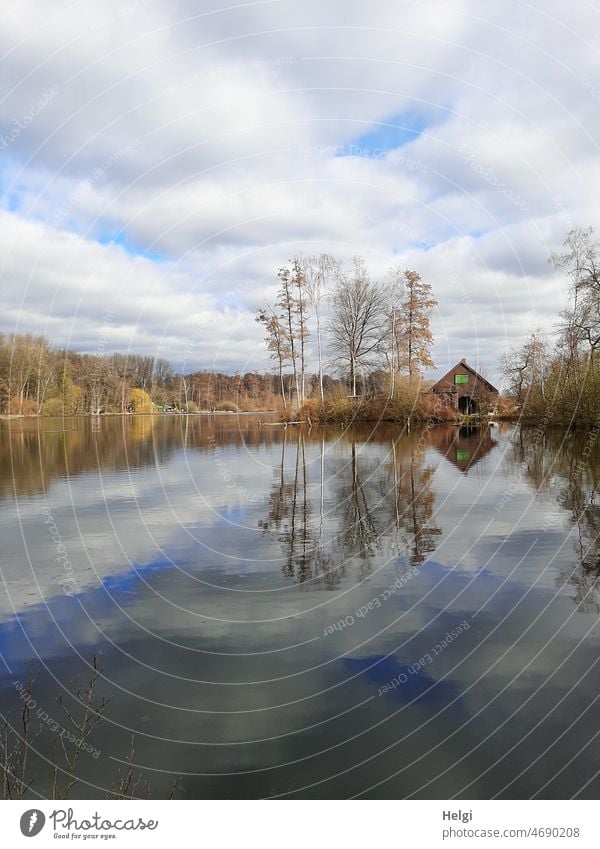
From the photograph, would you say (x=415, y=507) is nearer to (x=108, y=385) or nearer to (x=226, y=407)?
(x=108, y=385)

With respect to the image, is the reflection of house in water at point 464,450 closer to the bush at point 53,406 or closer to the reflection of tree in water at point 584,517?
the reflection of tree in water at point 584,517

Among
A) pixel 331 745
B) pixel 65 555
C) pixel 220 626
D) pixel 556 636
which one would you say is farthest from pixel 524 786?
pixel 65 555

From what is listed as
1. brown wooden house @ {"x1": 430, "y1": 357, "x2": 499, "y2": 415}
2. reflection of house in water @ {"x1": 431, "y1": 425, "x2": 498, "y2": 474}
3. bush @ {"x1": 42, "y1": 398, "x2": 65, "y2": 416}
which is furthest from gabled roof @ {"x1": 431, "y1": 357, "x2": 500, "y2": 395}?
bush @ {"x1": 42, "y1": 398, "x2": 65, "y2": 416}

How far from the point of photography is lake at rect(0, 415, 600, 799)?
4.49 metres

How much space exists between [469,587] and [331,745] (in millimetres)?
4189

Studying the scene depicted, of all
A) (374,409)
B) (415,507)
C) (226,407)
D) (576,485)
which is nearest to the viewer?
(415,507)

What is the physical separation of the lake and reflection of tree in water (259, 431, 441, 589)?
77 mm

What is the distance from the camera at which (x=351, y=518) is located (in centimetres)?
1270

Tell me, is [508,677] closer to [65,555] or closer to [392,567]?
[392,567]

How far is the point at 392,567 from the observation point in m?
9.23

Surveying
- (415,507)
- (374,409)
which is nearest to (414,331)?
(374,409)

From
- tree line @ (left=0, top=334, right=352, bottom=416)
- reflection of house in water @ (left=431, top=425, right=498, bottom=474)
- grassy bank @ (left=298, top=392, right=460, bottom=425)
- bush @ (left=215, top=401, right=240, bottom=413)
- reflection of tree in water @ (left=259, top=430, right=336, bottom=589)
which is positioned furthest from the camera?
bush @ (left=215, top=401, right=240, bottom=413)

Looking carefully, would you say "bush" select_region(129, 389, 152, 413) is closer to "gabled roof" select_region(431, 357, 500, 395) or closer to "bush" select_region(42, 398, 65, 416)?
"bush" select_region(42, 398, 65, 416)

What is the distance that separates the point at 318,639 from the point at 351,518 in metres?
6.15
